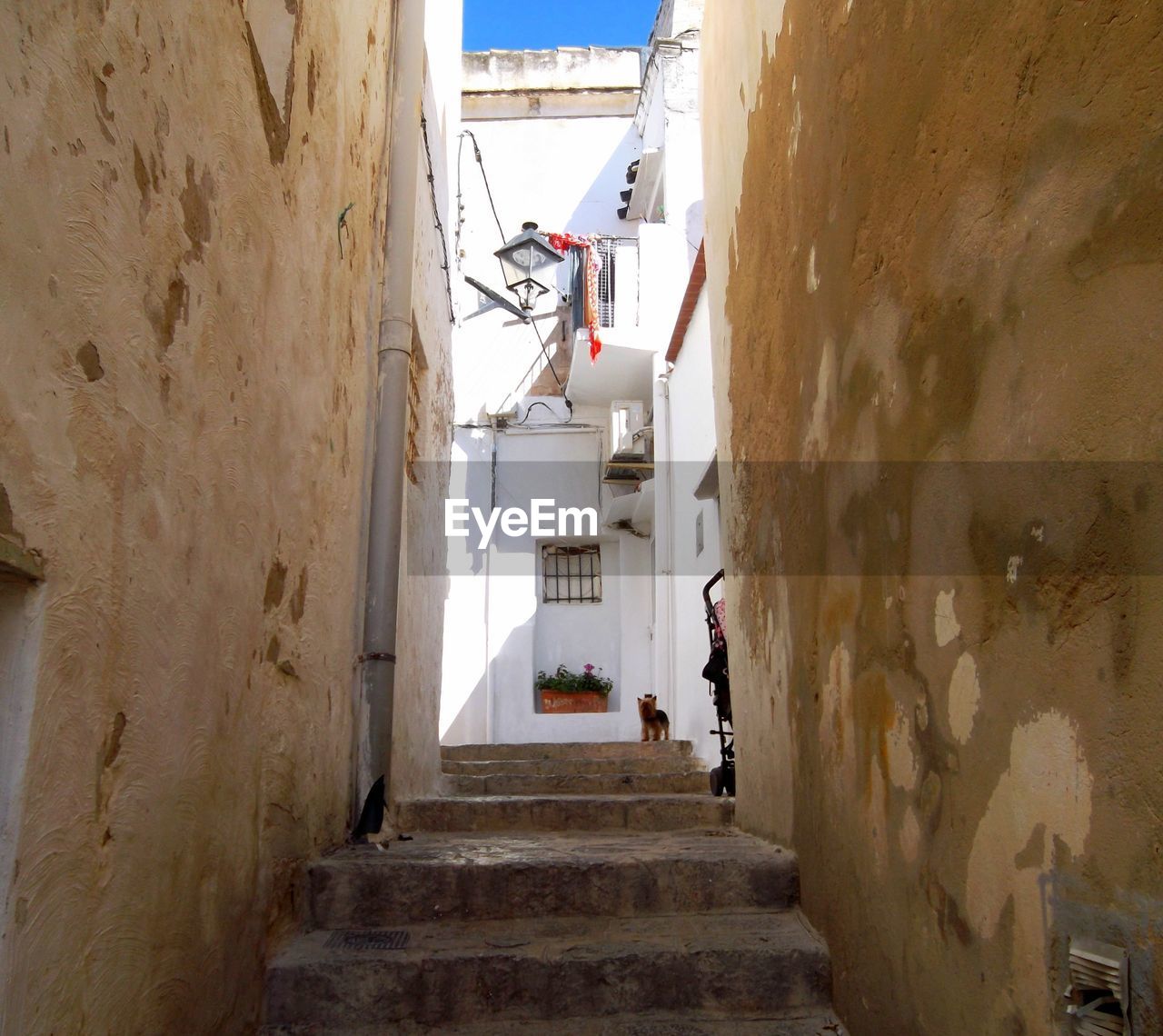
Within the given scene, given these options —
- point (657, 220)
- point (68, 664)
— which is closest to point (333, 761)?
point (68, 664)

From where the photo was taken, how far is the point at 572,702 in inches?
502

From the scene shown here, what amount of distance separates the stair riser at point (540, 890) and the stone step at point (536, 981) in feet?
0.84

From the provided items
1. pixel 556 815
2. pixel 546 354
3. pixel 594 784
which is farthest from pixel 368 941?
pixel 546 354

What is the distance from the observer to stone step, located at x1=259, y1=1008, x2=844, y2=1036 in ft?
8.79

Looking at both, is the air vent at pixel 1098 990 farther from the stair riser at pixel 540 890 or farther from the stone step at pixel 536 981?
the stair riser at pixel 540 890

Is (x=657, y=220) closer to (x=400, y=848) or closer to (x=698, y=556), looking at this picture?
(x=698, y=556)

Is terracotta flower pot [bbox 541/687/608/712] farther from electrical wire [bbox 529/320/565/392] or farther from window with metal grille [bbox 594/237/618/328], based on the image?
window with metal grille [bbox 594/237/618/328]

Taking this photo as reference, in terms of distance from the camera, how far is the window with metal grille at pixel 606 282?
12.5 meters

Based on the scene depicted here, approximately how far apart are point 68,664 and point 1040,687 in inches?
60.8

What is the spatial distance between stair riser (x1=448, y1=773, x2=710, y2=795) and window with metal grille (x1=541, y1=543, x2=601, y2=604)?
7602 mm

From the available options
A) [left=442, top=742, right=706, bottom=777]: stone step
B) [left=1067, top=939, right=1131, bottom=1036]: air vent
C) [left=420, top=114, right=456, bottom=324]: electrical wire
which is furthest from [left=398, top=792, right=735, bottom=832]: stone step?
[left=420, top=114, right=456, bottom=324]: electrical wire

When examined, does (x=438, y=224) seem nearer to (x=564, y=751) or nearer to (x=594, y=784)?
(x=594, y=784)

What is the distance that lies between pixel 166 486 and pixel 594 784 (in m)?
3.73

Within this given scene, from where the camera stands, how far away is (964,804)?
1932 mm
